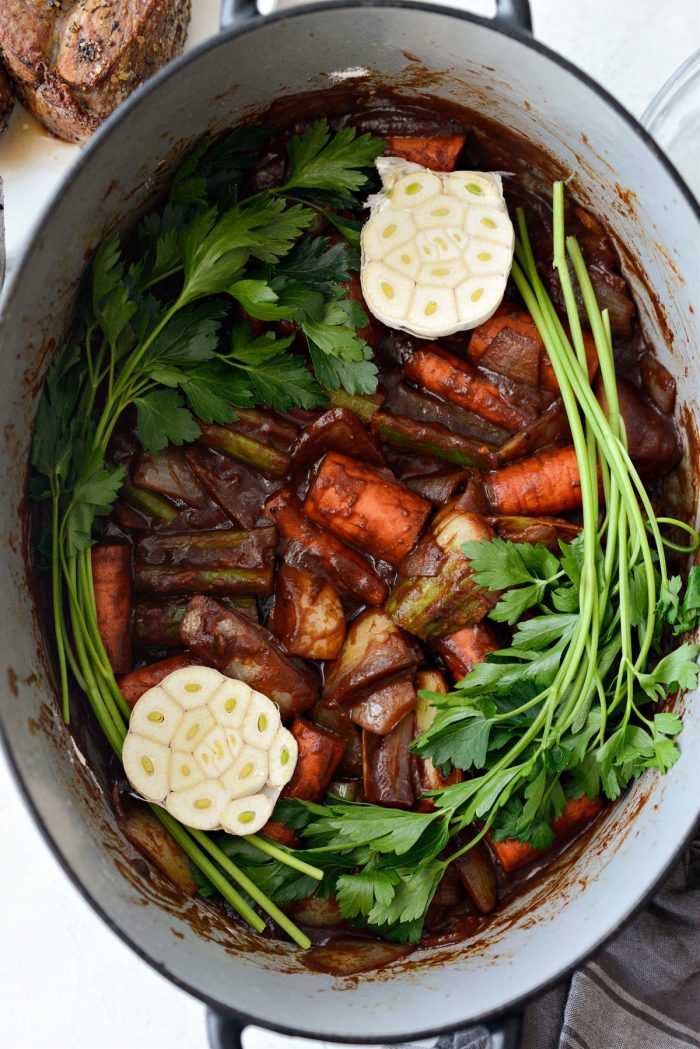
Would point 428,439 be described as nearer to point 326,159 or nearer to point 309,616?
point 309,616

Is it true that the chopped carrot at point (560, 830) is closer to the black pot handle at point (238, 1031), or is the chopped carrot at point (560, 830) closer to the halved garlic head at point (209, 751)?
the black pot handle at point (238, 1031)

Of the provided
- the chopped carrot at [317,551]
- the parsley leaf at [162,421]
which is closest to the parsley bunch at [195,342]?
the parsley leaf at [162,421]

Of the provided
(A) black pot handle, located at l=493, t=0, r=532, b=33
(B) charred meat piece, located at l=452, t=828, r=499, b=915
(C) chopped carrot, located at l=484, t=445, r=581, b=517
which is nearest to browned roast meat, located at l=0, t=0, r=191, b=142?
(A) black pot handle, located at l=493, t=0, r=532, b=33

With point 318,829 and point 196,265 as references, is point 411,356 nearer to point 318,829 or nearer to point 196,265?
point 196,265

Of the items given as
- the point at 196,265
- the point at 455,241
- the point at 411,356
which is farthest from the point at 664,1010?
the point at 196,265

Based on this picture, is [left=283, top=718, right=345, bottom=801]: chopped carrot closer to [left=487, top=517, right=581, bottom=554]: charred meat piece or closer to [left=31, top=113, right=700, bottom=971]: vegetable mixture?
[left=31, top=113, right=700, bottom=971]: vegetable mixture

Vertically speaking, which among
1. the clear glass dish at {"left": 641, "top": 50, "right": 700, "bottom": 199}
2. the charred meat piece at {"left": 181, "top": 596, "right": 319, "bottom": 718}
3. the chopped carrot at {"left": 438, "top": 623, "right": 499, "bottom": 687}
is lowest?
the charred meat piece at {"left": 181, "top": 596, "right": 319, "bottom": 718}
